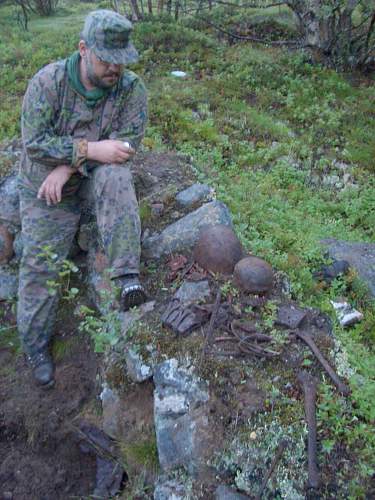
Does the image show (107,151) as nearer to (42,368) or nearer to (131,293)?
(131,293)

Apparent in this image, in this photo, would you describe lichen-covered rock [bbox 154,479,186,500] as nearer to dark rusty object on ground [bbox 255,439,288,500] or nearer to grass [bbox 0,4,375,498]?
dark rusty object on ground [bbox 255,439,288,500]

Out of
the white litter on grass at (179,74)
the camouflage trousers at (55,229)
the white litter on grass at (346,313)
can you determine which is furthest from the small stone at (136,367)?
the white litter on grass at (179,74)

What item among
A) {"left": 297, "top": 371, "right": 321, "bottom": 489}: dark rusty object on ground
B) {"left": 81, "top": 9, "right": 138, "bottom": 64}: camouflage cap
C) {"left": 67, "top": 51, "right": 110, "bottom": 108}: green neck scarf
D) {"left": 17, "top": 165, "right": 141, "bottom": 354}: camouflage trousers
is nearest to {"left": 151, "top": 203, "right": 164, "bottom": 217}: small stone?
{"left": 17, "top": 165, "right": 141, "bottom": 354}: camouflage trousers

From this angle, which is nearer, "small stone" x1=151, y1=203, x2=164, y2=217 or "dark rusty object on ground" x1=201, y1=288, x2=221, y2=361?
"dark rusty object on ground" x1=201, y1=288, x2=221, y2=361

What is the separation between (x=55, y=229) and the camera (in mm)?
5086

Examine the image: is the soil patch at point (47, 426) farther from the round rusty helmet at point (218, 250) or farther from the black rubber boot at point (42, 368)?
the round rusty helmet at point (218, 250)

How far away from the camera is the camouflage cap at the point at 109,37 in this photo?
449cm

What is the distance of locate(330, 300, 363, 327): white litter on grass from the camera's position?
501 cm

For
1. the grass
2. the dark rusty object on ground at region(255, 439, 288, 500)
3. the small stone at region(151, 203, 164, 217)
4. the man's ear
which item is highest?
the man's ear

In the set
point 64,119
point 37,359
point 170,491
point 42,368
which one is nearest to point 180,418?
point 170,491

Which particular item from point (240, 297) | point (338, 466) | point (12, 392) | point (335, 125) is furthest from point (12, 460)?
point (335, 125)

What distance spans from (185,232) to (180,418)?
188 cm

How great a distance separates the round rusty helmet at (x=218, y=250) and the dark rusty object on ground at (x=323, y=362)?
815mm

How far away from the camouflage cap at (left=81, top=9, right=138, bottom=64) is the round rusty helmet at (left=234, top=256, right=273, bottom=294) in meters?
1.77
